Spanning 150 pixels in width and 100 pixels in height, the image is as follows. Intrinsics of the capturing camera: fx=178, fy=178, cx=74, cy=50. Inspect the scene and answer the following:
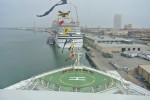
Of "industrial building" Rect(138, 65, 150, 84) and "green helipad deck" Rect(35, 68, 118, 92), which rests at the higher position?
"green helipad deck" Rect(35, 68, 118, 92)

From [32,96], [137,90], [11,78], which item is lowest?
[11,78]

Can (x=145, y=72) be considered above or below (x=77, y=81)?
below

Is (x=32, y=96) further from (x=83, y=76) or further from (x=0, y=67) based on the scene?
(x=0, y=67)

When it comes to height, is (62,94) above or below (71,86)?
above

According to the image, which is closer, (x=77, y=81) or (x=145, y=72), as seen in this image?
(x=77, y=81)

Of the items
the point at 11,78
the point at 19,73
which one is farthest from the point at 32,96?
the point at 19,73

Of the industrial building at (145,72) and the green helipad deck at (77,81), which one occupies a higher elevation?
the green helipad deck at (77,81)

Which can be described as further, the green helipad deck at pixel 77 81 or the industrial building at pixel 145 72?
the industrial building at pixel 145 72

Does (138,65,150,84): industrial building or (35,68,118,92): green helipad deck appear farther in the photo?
(138,65,150,84): industrial building
